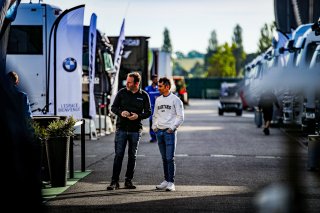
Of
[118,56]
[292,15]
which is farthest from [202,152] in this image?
[292,15]

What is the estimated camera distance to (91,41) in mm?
23922

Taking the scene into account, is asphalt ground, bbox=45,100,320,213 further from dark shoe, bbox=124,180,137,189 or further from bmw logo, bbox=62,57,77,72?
bmw logo, bbox=62,57,77,72

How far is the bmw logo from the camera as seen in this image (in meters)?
22.5

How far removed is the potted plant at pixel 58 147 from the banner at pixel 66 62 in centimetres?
1006

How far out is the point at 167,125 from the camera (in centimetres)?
1227

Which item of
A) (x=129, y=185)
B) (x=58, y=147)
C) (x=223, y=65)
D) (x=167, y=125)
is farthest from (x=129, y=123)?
(x=223, y=65)

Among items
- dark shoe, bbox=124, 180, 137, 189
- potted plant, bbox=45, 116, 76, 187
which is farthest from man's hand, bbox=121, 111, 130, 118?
dark shoe, bbox=124, 180, 137, 189

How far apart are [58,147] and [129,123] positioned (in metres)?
1.10

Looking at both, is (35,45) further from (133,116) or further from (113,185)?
(113,185)

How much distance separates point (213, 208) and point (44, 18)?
566 inches

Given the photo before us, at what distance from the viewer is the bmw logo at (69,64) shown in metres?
22.5

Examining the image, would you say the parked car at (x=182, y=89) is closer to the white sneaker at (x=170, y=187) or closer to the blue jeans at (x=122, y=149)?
the blue jeans at (x=122, y=149)

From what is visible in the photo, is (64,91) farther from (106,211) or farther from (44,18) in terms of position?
(106,211)

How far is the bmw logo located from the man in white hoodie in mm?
10223
